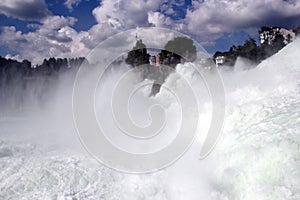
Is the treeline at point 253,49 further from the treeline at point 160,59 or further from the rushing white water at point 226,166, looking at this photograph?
the rushing white water at point 226,166

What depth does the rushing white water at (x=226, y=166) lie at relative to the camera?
5.81 metres

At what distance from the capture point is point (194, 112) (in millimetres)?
10430

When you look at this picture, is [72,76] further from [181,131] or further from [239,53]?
[239,53]

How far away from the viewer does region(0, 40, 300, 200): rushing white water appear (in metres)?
5.81

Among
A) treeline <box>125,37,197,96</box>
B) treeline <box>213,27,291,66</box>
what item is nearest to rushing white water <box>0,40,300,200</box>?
treeline <box>125,37,197,96</box>

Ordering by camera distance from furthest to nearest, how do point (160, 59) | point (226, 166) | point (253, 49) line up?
point (253, 49), point (160, 59), point (226, 166)

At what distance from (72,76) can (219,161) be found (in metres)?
24.5

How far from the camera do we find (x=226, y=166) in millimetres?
6789

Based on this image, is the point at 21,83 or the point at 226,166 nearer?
the point at 226,166

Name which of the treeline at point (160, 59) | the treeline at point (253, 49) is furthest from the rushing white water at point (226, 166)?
the treeline at point (253, 49)

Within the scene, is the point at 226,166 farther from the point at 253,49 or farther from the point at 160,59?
the point at 253,49

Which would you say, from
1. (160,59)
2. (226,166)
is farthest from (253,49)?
(226,166)

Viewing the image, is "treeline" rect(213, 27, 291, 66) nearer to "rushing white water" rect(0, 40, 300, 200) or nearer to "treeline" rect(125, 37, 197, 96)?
"treeline" rect(125, 37, 197, 96)

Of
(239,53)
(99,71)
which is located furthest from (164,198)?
(239,53)
